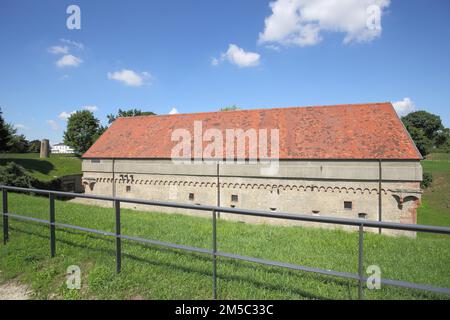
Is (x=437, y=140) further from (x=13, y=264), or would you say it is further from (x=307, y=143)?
(x=13, y=264)

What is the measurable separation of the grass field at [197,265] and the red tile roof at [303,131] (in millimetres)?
10370

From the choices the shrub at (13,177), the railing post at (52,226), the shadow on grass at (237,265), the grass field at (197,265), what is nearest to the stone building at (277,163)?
the shrub at (13,177)

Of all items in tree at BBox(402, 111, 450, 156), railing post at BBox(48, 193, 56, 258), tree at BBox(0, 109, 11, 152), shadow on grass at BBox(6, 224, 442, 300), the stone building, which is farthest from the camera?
tree at BBox(402, 111, 450, 156)

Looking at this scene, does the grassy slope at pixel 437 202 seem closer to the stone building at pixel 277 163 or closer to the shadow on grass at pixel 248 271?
the stone building at pixel 277 163

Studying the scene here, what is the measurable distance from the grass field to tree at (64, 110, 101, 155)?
4798 centimetres

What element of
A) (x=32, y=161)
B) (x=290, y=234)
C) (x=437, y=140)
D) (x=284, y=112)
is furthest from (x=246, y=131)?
(x=437, y=140)

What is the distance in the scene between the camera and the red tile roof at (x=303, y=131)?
1733 centimetres

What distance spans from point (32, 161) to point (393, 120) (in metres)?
45.7

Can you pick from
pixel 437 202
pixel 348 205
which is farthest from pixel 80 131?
pixel 437 202

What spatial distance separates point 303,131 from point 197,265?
54.6ft

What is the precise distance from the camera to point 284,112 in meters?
22.1

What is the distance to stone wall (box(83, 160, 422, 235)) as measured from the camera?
1612cm

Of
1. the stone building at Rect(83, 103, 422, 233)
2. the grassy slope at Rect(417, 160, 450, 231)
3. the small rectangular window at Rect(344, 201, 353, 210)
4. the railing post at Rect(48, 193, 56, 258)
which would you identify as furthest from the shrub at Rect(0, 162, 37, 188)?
the grassy slope at Rect(417, 160, 450, 231)

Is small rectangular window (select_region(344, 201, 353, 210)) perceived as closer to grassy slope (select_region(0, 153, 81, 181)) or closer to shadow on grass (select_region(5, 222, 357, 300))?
shadow on grass (select_region(5, 222, 357, 300))
